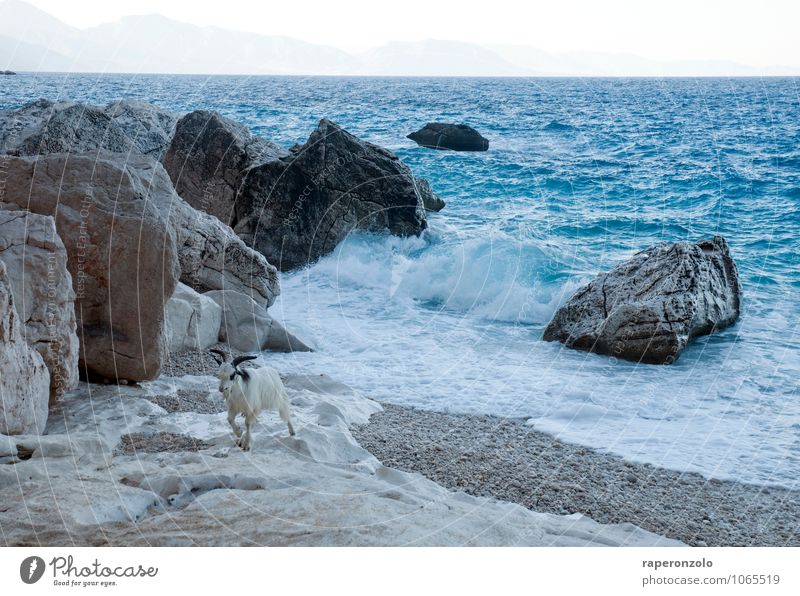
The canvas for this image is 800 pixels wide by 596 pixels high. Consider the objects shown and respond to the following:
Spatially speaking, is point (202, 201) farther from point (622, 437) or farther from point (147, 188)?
→ point (622, 437)

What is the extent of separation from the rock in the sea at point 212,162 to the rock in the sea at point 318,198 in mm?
339

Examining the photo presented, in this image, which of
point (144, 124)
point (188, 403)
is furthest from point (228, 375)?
point (144, 124)

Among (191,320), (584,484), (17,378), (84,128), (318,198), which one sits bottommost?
(584,484)

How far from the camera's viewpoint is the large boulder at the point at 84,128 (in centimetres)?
1412

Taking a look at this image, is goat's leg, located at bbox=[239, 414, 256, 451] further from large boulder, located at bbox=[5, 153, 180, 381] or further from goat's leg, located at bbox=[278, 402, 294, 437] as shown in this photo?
large boulder, located at bbox=[5, 153, 180, 381]

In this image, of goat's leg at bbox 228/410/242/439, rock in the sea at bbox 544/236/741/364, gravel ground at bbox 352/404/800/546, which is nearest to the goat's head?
goat's leg at bbox 228/410/242/439

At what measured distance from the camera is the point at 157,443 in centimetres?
589

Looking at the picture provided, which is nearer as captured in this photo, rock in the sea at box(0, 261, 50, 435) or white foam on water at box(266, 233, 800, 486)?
rock in the sea at box(0, 261, 50, 435)

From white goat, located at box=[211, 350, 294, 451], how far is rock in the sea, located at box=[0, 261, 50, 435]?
1484 mm

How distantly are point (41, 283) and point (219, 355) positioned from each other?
3318mm

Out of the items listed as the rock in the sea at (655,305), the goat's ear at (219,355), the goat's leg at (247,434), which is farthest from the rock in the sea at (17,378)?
the rock in the sea at (655,305)

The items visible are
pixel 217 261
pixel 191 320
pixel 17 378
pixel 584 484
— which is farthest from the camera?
pixel 217 261

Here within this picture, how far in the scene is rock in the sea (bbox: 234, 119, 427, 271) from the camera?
611 inches

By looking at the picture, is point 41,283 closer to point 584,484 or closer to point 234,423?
point 234,423
